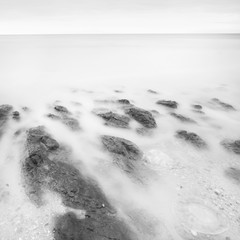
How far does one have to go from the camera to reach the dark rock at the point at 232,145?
872cm

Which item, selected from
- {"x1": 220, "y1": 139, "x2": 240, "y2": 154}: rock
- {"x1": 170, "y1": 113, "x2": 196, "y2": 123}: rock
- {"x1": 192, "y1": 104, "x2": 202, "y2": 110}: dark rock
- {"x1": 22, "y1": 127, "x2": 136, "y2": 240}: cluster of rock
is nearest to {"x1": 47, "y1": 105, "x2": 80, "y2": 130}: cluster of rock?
{"x1": 22, "y1": 127, "x2": 136, "y2": 240}: cluster of rock

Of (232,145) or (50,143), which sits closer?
(50,143)

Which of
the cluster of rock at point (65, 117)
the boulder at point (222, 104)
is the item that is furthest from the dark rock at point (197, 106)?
the cluster of rock at point (65, 117)

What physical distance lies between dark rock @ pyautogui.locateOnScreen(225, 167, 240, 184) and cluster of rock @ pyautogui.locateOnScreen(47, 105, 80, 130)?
6.27 meters

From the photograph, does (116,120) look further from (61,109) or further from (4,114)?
(4,114)

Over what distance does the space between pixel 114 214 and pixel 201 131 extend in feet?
21.5

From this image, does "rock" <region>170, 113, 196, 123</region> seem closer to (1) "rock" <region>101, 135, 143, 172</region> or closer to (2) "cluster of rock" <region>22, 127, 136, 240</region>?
(1) "rock" <region>101, 135, 143, 172</region>

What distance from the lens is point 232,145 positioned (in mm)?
9023

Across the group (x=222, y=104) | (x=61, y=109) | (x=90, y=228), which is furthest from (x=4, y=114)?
(x=222, y=104)

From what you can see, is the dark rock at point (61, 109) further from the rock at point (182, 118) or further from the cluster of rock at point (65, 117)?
→ the rock at point (182, 118)

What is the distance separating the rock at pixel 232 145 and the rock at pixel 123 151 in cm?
372

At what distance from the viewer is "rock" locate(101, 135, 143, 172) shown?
7445 mm

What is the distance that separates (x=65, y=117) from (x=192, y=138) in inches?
241

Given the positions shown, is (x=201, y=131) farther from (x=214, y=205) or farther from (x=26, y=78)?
(x=26, y=78)
